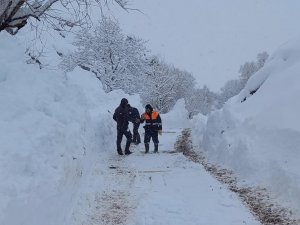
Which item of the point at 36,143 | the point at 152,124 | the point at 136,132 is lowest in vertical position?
the point at 36,143

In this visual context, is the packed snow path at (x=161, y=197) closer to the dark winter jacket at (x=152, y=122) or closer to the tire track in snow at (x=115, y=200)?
the tire track in snow at (x=115, y=200)

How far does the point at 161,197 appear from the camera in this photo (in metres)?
9.23

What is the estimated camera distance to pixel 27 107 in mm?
7910

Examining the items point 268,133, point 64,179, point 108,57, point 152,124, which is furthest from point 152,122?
point 108,57

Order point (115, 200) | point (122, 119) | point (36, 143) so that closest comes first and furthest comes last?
1. point (36, 143)
2. point (115, 200)
3. point (122, 119)

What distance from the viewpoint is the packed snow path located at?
25.7 feet

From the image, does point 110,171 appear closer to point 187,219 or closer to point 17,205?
point 187,219

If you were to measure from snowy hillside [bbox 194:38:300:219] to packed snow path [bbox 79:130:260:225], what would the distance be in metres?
0.92

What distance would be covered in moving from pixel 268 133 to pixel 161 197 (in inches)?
161

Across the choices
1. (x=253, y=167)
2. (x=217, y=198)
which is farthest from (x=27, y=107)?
(x=253, y=167)

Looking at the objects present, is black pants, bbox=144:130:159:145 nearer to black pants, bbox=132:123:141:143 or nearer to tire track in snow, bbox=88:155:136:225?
black pants, bbox=132:123:141:143

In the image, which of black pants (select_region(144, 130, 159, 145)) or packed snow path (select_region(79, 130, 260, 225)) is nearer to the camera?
packed snow path (select_region(79, 130, 260, 225))

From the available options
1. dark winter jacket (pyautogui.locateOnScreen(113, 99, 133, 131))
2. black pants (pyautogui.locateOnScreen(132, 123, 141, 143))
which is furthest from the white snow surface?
black pants (pyautogui.locateOnScreen(132, 123, 141, 143))

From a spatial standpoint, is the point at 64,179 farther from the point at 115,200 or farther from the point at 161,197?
the point at 161,197
